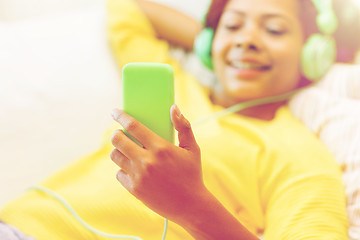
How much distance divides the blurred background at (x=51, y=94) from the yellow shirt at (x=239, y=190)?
0.37 ft

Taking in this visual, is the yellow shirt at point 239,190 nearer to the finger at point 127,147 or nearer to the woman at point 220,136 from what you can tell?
the woman at point 220,136

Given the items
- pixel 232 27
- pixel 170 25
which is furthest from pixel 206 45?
pixel 170 25

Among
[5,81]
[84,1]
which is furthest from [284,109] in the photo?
[84,1]

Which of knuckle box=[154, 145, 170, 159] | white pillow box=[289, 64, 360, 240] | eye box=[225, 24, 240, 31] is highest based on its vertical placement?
eye box=[225, 24, 240, 31]

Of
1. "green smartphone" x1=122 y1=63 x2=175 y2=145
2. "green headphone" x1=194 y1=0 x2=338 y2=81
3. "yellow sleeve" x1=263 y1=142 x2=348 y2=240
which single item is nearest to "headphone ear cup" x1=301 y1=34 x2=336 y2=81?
"green headphone" x1=194 y1=0 x2=338 y2=81

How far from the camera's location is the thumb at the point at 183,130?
0.50 meters

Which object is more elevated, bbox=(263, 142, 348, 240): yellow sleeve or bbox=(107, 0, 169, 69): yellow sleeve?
bbox=(107, 0, 169, 69): yellow sleeve

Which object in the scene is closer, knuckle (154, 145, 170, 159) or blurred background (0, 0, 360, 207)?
knuckle (154, 145, 170, 159)

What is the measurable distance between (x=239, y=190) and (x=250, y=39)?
0.34 metres

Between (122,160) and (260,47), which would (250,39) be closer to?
(260,47)

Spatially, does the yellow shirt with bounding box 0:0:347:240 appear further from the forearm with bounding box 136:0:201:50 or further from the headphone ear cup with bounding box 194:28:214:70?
the forearm with bounding box 136:0:201:50

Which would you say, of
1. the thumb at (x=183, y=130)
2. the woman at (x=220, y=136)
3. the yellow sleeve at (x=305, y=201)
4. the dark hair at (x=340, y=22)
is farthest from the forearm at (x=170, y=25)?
the thumb at (x=183, y=130)

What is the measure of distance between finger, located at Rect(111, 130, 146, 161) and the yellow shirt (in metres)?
0.19

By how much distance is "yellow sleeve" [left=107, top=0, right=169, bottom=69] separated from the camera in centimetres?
104
